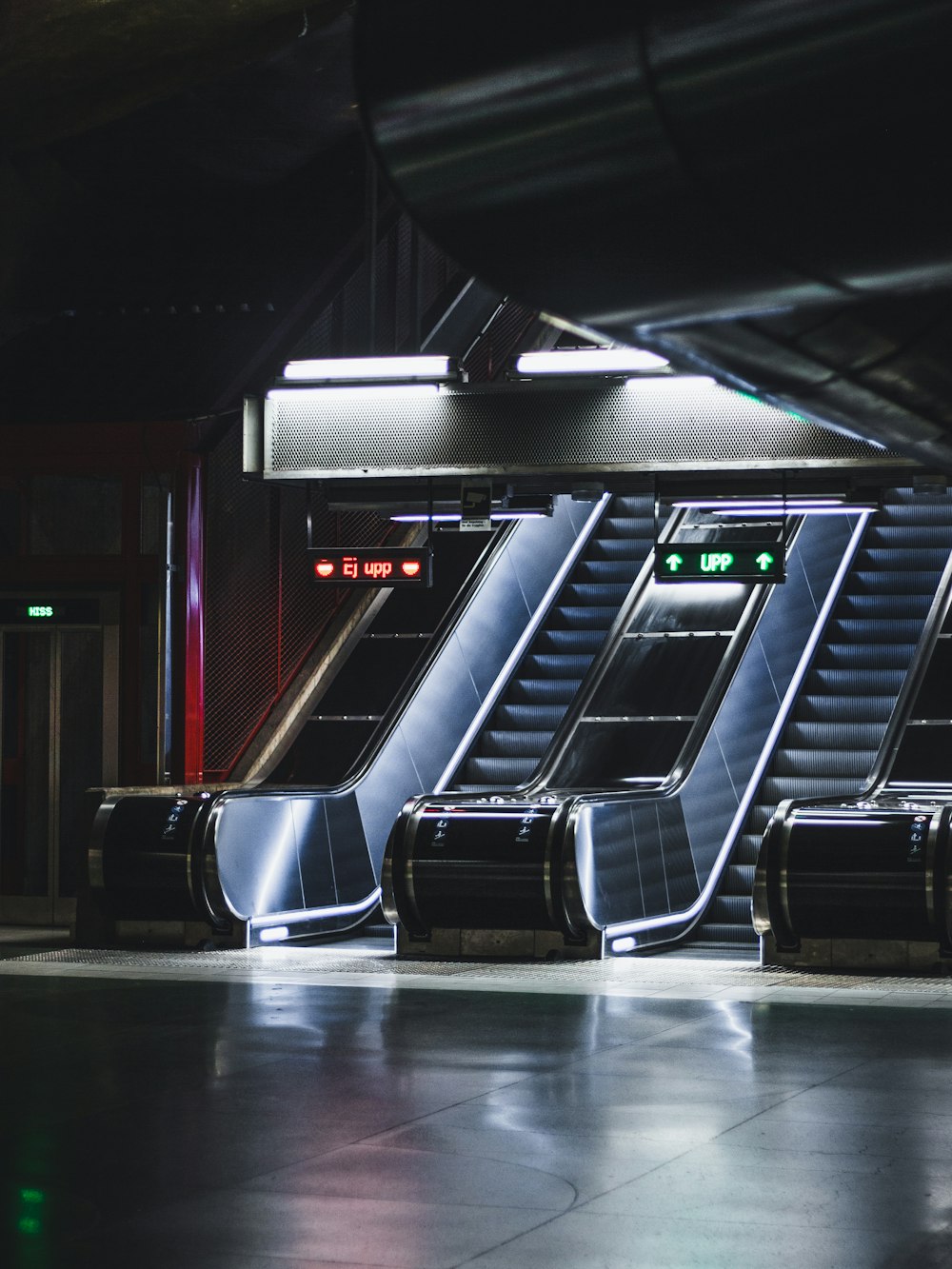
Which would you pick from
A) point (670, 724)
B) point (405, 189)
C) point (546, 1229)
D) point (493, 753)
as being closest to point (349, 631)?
point (493, 753)

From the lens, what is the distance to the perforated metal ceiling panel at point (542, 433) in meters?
13.2

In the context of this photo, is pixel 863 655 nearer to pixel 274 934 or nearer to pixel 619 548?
pixel 619 548

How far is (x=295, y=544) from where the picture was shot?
17906 mm

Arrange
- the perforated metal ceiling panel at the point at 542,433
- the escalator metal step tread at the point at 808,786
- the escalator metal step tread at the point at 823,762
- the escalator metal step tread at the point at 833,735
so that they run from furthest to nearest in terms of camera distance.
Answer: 1. the escalator metal step tread at the point at 833,735
2. the escalator metal step tread at the point at 823,762
3. the escalator metal step tread at the point at 808,786
4. the perforated metal ceiling panel at the point at 542,433

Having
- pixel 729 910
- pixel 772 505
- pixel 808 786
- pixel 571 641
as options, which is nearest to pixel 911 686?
pixel 808 786

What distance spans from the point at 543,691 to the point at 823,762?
9.59ft

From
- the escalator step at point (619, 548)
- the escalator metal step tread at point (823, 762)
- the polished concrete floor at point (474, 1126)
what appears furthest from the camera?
the escalator step at point (619, 548)

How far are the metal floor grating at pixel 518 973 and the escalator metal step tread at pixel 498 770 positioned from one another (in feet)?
10.1

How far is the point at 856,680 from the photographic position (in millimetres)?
16172

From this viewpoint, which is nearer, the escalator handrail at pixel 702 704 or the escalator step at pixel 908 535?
the escalator handrail at pixel 702 704

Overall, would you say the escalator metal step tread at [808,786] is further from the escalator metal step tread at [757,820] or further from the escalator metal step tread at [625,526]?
the escalator metal step tread at [625,526]

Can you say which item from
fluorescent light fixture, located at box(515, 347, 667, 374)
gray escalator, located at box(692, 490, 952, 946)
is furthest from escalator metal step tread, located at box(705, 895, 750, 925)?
fluorescent light fixture, located at box(515, 347, 667, 374)

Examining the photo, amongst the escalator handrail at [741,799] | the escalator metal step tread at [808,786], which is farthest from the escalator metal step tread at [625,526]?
the escalator metal step tread at [808,786]

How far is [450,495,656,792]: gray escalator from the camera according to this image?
16219 millimetres
